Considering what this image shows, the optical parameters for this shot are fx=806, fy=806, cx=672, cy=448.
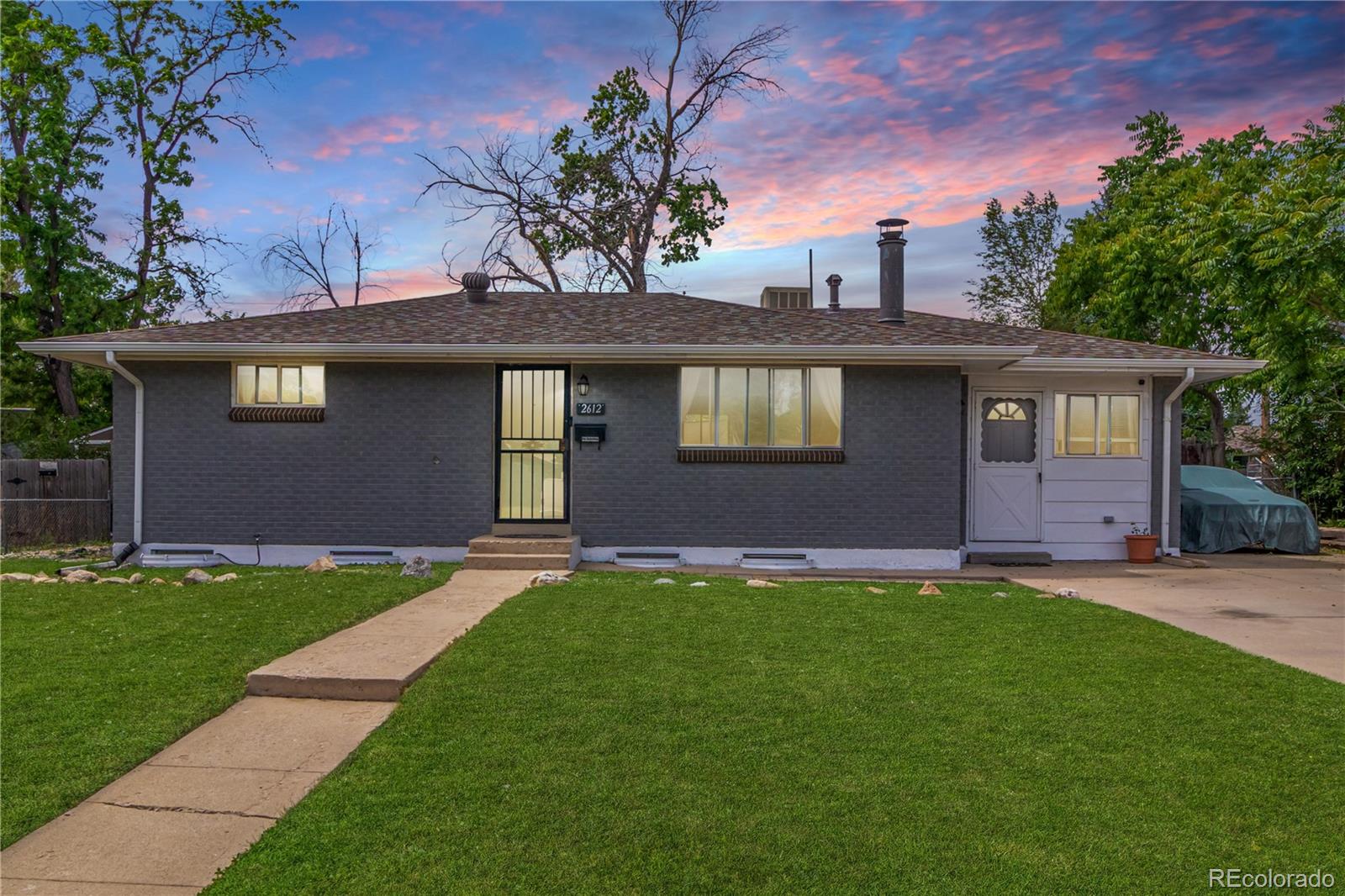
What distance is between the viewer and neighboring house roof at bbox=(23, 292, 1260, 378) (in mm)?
9883

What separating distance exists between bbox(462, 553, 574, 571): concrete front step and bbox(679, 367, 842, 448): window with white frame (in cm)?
216

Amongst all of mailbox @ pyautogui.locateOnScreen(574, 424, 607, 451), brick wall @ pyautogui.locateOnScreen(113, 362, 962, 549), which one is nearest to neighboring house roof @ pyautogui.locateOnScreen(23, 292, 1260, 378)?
brick wall @ pyautogui.locateOnScreen(113, 362, 962, 549)

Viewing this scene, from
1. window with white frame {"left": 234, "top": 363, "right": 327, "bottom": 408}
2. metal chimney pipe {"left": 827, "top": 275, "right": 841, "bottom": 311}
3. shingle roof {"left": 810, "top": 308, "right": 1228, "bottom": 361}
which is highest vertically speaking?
metal chimney pipe {"left": 827, "top": 275, "right": 841, "bottom": 311}

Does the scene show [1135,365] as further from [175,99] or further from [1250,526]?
[175,99]

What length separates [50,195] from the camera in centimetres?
1831

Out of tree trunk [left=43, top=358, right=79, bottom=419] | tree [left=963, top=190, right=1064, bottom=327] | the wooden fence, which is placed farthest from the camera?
tree [left=963, top=190, right=1064, bottom=327]

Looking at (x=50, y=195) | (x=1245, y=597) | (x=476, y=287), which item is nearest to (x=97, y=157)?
(x=50, y=195)

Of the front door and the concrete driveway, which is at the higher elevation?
the front door

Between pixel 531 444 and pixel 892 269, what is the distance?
228 inches

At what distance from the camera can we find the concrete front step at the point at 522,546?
32.0 ft

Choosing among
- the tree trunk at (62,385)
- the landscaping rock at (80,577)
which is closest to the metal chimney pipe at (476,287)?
the landscaping rock at (80,577)

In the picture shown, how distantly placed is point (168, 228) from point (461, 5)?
41.5ft

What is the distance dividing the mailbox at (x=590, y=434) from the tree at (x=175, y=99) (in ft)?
50.5

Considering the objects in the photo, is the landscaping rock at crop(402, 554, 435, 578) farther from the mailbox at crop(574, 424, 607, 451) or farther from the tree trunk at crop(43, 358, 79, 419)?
the tree trunk at crop(43, 358, 79, 419)
